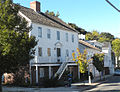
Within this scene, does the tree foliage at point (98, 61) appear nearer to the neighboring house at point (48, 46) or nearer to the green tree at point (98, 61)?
the green tree at point (98, 61)

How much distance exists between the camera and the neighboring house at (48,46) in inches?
982

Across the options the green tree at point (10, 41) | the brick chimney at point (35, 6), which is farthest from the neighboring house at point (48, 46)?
the green tree at point (10, 41)

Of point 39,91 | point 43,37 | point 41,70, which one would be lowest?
point 39,91

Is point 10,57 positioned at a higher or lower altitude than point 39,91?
higher

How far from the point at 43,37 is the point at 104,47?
101 feet

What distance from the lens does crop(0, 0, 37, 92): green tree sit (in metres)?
14.9

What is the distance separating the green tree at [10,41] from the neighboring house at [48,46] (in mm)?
7802

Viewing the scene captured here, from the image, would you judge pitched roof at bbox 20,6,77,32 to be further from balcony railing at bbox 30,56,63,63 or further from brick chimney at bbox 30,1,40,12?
balcony railing at bbox 30,56,63,63

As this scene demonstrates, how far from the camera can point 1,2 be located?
16.4 m

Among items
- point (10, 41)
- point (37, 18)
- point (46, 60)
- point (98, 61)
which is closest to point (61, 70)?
point (46, 60)

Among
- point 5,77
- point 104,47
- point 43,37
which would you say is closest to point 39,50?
point 43,37

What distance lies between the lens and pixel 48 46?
28.0 metres

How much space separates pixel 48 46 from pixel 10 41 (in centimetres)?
1318

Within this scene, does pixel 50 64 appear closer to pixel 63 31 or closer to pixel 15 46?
pixel 63 31
